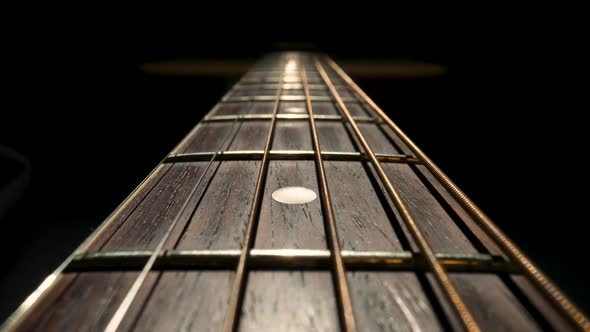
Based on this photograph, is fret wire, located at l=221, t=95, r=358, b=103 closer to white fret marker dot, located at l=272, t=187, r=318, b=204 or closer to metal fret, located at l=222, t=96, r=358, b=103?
metal fret, located at l=222, t=96, r=358, b=103

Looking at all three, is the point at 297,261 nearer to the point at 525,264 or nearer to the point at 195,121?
the point at 525,264

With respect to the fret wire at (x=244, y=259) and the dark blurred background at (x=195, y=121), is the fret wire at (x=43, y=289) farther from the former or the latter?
the dark blurred background at (x=195, y=121)

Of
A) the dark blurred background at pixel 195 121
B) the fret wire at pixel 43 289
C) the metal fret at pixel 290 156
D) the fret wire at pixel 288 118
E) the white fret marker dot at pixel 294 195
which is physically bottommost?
the fret wire at pixel 43 289

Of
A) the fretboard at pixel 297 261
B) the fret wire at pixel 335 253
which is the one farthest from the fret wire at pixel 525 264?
the fret wire at pixel 335 253

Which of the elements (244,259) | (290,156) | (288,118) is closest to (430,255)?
(244,259)

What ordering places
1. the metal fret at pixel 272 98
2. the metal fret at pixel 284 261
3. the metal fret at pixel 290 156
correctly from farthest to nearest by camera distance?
the metal fret at pixel 272 98 < the metal fret at pixel 290 156 < the metal fret at pixel 284 261

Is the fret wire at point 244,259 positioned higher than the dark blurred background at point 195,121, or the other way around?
the dark blurred background at point 195,121

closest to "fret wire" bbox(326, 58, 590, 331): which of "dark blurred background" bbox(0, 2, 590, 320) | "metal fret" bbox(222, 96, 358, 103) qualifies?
"metal fret" bbox(222, 96, 358, 103)
